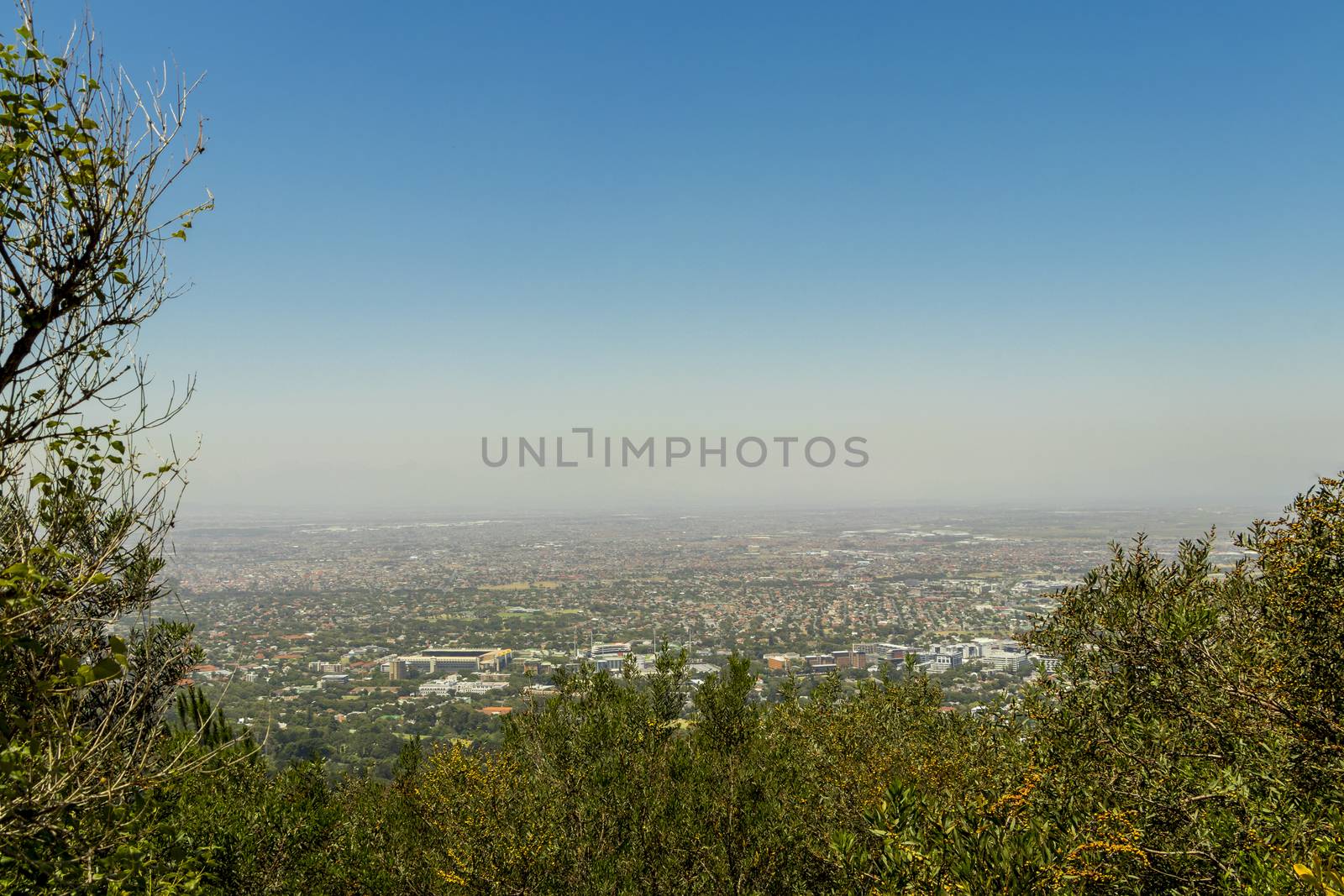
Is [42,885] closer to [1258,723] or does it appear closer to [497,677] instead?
[1258,723]

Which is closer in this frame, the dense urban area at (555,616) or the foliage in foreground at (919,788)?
the foliage in foreground at (919,788)

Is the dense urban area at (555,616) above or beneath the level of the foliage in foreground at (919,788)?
beneath

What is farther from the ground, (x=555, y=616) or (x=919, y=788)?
(x=919, y=788)

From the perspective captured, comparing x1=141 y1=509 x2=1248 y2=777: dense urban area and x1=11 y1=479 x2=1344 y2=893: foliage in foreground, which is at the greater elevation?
x1=11 y1=479 x2=1344 y2=893: foliage in foreground

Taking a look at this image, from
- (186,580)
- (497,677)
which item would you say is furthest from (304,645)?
(186,580)

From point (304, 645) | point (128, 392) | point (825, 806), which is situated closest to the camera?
point (128, 392)

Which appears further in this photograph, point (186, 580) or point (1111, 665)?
point (186, 580)

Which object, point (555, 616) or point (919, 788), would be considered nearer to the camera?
point (919, 788)

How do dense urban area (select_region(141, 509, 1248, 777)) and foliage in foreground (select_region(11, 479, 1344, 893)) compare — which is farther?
dense urban area (select_region(141, 509, 1248, 777))
